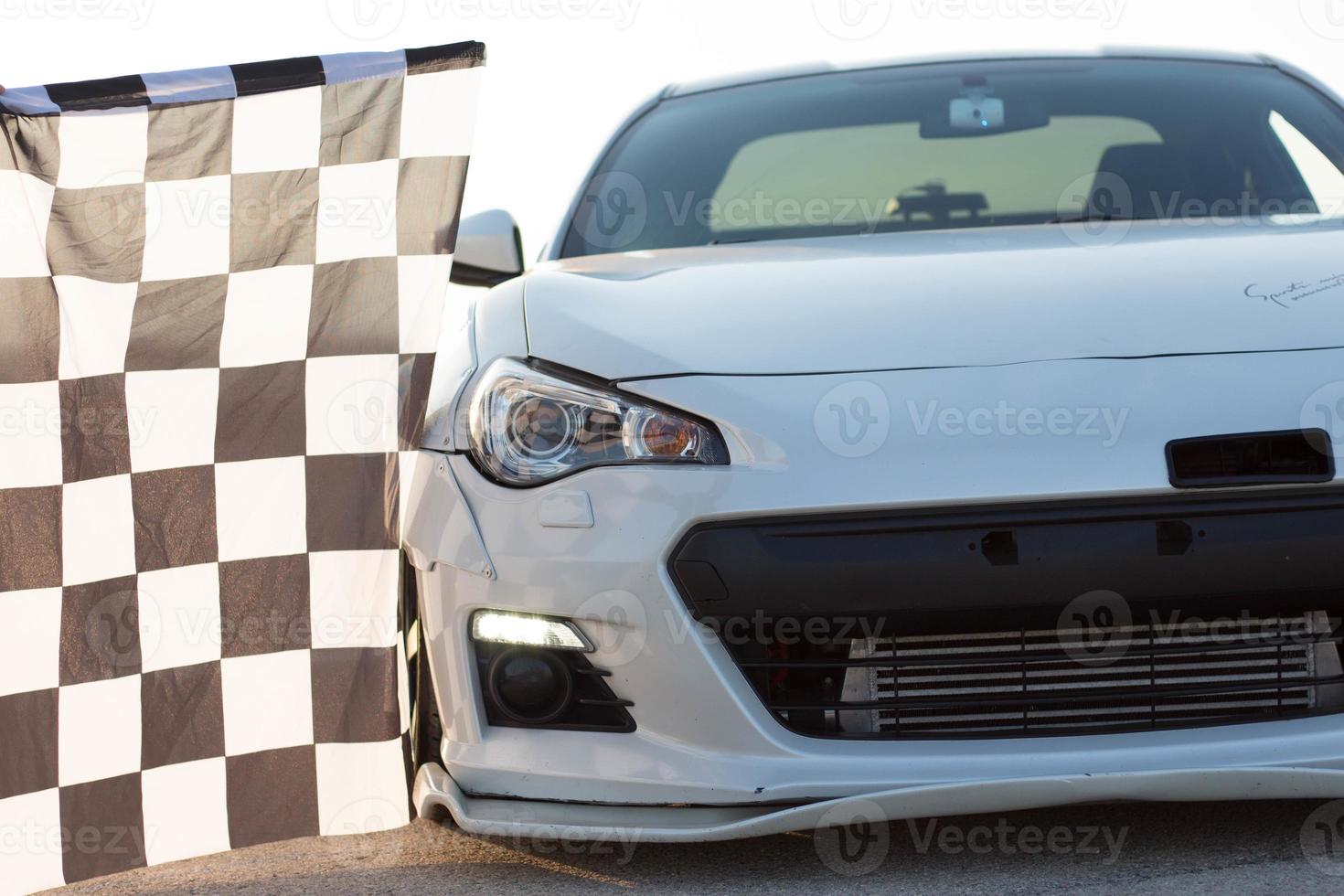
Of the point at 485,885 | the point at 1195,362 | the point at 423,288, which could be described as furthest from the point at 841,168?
the point at 485,885

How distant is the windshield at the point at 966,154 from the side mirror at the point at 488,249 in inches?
6.0

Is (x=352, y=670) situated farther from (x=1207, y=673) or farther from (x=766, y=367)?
(x=1207, y=673)

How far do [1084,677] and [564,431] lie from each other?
0.72 m

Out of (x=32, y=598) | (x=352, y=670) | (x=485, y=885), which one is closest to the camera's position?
(x=485, y=885)

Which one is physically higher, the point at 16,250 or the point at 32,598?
the point at 16,250

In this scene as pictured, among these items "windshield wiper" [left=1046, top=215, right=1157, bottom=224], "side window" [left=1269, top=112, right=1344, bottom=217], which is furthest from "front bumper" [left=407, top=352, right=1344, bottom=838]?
"side window" [left=1269, top=112, right=1344, bottom=217]

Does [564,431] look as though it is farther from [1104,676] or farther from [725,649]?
[1104,676]

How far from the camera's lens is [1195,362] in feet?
5.73

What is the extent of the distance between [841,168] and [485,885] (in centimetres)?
173

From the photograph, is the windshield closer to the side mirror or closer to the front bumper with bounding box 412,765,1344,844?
the side mirror

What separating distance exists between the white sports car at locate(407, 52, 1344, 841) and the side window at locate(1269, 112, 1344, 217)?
0.76m

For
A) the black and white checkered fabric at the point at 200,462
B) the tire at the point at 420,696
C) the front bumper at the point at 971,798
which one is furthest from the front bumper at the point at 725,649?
the black and white checkered fabric at the point at 200,462

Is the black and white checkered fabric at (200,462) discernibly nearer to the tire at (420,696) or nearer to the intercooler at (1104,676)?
the tire at (420,696)

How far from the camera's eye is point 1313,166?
2.76 metres
